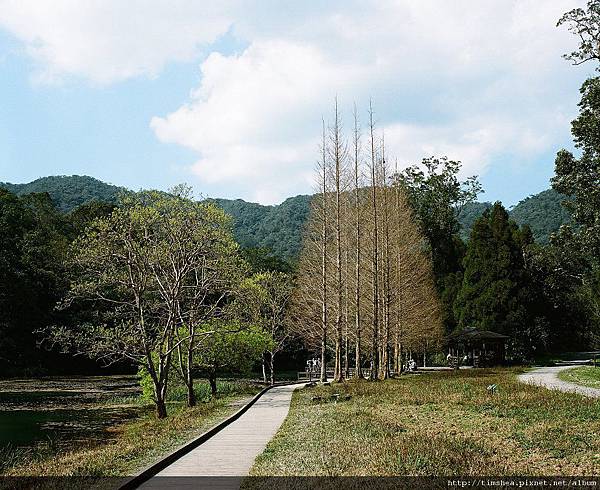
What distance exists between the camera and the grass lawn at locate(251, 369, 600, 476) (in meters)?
7.99

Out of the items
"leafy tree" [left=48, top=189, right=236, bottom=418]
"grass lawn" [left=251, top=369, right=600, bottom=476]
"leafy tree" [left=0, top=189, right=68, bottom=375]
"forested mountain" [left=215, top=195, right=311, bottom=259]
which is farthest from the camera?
"forested mountain" [left=215, top=195, right=311, bottom=259]

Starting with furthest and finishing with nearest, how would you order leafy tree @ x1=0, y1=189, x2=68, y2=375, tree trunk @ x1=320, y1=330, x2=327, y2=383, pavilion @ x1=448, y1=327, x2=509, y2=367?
1. leafy tree @ x1=0, y1=189, x2=68, y2=375
2. pavilion @ x1=448, y1=327, x2=509, y2=367
3. tree trunk @ x1=320, y1=330, x2=327, y2=383

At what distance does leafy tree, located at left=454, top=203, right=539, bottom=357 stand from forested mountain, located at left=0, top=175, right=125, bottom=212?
57.1m

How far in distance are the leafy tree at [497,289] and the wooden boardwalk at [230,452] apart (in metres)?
34.4

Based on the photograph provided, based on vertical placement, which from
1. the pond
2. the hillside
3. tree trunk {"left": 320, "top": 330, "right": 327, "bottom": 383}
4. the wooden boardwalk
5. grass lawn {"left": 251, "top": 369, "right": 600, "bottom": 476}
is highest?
the hillside

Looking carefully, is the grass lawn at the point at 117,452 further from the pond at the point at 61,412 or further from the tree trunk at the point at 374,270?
the tree trunk at the point at 374,270

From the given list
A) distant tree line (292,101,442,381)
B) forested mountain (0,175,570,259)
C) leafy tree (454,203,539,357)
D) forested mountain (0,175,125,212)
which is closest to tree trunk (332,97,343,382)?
distant tree line (292,101,442,381)

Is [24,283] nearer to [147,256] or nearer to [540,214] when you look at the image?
[147,256]

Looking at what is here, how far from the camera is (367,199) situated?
35.2 metres

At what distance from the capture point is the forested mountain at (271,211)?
83.0m

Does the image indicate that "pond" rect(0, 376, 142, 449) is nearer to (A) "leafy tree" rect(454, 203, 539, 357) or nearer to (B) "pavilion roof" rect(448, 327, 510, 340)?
(B) "pavilion roof" rect(448, 327, 510, 340)

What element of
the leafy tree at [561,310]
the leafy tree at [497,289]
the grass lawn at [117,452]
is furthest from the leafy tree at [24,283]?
the leafy tree at [561,310]

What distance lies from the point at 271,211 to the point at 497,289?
206ft

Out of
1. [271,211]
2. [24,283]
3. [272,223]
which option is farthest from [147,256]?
[271,211]
